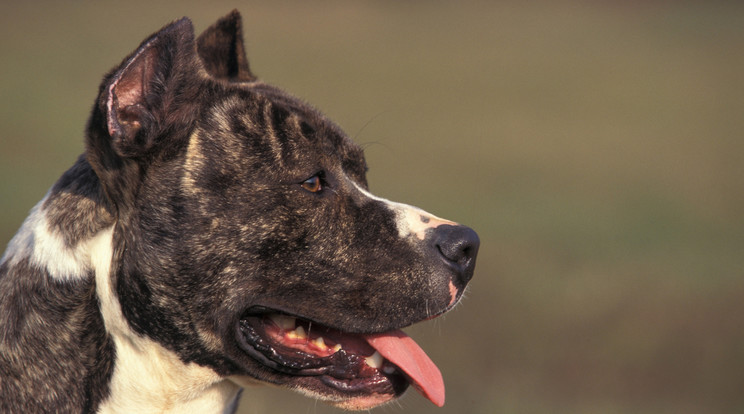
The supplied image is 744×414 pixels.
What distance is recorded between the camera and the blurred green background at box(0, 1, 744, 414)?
6.99 meters

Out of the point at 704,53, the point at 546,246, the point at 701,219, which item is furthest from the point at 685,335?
the point at 704,53

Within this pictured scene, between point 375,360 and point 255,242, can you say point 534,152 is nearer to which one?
point 375,360

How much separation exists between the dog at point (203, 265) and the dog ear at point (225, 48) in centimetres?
71

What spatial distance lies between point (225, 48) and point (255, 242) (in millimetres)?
1255

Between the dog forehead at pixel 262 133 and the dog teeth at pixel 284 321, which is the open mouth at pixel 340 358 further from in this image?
the dog forehead at pixel 262 133

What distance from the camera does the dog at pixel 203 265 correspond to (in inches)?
117

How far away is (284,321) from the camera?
326cm

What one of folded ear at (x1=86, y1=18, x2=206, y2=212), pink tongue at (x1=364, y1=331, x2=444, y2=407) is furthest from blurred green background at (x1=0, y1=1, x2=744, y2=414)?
folded ear at (x1=86, y1=18, x2=206, y2=212)

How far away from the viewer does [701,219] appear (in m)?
11.9

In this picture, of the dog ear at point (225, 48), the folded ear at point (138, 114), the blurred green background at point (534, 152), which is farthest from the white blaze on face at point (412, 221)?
the blurred green background at point (534, 152)

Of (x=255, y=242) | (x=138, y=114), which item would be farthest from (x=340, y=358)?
(x=138, y=114)

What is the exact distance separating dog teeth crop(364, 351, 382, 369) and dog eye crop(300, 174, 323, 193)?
62 centimetres

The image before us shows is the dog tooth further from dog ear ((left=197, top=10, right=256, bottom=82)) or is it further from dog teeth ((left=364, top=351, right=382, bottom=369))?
dog ear ((left=197, top=10, right=256, bottom=82))

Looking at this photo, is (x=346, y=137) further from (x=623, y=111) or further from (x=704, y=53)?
(x=704, y=53)
